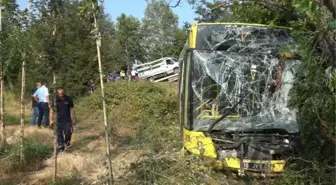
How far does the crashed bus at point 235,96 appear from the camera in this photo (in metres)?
7.92

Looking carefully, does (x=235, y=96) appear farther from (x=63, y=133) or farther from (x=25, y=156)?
(x=63, y=133)

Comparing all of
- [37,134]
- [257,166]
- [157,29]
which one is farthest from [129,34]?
[257,166]

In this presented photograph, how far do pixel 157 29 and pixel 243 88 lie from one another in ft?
207

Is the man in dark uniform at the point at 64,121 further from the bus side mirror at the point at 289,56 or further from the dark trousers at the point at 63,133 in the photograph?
the bus side mirror at the point at 289,56

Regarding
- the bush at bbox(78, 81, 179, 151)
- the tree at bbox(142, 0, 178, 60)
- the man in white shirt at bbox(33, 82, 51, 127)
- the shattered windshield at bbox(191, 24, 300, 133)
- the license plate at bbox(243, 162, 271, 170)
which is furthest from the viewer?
the tree at bbox(142, 0, 178, 60)

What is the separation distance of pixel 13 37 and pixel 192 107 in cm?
380

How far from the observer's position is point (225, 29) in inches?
341

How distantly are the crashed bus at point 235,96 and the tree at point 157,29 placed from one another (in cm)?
5519

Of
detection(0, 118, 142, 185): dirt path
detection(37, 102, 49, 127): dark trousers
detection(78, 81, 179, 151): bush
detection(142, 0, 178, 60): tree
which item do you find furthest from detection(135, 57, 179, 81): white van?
detection(0, 118, 142, 185): dirt path

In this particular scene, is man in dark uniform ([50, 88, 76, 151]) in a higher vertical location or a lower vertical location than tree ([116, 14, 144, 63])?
lower

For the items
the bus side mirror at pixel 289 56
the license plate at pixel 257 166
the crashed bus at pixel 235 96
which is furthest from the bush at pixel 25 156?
the bus side mirror at pixel 289 56

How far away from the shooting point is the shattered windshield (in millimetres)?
8203

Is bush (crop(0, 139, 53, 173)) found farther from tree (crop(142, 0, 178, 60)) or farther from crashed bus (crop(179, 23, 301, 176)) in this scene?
tree (crop(142, 0, 178, 60))

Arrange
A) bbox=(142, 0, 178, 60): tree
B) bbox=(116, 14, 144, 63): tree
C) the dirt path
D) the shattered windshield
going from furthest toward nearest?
bbox=(142, 0, 178, 60): tree, bbox=(116, 14, 144, 63): tree, the dirt path, the shattered windshield
